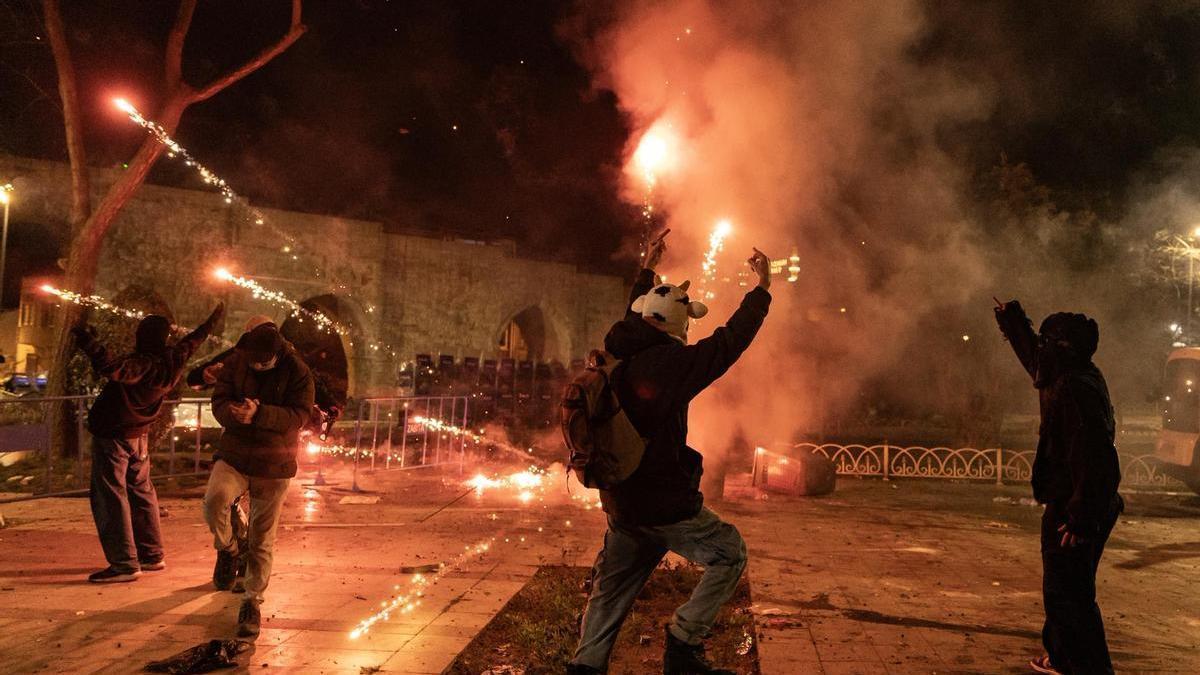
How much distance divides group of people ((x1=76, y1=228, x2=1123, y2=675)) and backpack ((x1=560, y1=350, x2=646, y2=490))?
6 cm

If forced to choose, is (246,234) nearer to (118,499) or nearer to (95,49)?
(95,49)

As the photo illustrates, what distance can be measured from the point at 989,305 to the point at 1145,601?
13.3 m

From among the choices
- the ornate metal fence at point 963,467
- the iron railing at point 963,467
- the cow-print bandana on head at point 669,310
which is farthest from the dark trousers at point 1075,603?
the ornate metal fence at point 963,467

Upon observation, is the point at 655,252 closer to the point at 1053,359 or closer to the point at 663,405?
the point at 663,405

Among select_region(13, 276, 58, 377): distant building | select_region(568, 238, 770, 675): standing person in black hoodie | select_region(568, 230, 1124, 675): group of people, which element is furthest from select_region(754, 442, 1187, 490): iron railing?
select_region(13, 276, 58, 377): distant building

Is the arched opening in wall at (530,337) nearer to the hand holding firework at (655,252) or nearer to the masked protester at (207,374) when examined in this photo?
the masked protester at (207,374)

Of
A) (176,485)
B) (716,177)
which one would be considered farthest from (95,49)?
(716,177)

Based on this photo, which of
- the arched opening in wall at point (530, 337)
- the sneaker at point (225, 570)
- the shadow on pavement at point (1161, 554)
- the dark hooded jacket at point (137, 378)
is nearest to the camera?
the sneaker at point (225, 570)

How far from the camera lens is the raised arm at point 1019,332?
4.52 meters

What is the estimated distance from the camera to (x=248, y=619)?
4.32 m

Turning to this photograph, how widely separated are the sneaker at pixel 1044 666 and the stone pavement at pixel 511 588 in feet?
0.25

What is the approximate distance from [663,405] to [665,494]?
1.30 feet

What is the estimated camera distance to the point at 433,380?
51.2 feet

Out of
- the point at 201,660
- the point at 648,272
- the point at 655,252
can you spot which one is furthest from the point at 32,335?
the point at 648,272
